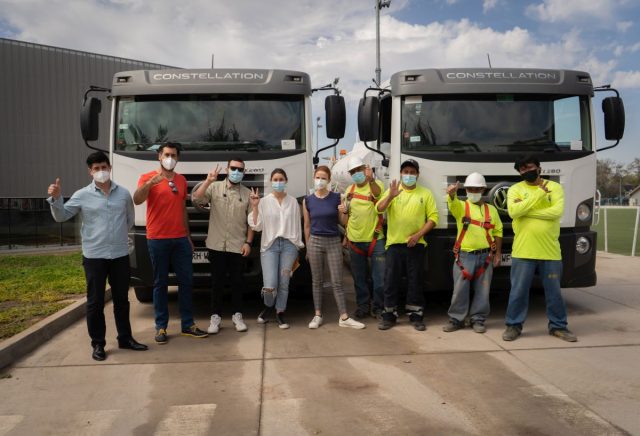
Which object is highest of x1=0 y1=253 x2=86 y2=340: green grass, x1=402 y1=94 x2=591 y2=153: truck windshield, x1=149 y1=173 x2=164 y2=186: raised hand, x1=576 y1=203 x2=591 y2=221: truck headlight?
x1=402 y1=94 x2=591 y2=153: truck windshield

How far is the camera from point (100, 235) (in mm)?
5160

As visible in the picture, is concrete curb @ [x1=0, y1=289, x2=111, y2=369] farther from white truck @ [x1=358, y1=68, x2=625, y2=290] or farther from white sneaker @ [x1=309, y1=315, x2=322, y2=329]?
white truck @ [x1=358, y1=68, x2=625, y2=290]

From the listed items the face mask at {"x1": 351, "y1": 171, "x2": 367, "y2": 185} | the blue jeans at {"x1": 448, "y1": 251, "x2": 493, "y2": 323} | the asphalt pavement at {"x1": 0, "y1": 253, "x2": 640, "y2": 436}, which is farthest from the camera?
the face mask at {"x1": 351, "y1": 171, "x2": 367, "y2": 185}

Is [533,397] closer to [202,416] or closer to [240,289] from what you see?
[202,416]

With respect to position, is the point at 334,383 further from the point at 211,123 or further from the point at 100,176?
the point at 211,123

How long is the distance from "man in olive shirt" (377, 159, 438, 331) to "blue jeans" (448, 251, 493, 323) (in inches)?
15.0

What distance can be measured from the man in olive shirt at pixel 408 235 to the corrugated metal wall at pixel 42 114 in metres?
17.7

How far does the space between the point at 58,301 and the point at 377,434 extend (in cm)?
567

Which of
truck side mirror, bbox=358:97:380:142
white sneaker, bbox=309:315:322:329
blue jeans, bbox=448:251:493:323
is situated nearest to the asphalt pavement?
white sneaker, bbox=309:315:322:329

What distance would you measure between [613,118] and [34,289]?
27.7 ft

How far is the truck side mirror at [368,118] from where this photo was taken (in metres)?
6.40

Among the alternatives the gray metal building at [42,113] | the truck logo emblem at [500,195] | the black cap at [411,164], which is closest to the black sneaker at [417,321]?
the truck logo emblem at [500,195]

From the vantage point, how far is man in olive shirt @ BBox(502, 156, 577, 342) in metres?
5.53

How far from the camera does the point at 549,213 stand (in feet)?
18.0
